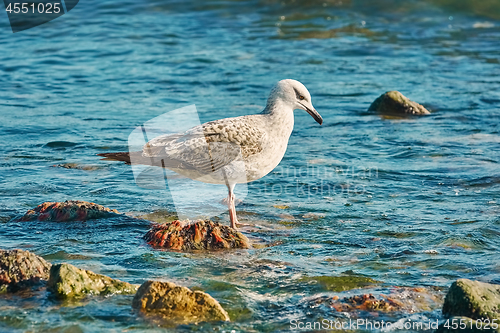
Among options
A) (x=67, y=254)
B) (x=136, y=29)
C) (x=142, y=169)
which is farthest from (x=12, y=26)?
(x=67, y=254)

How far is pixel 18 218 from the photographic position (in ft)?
21.1

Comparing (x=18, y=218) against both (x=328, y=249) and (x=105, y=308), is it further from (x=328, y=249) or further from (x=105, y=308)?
(x=328, y=249)

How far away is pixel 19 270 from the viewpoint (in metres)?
4.88

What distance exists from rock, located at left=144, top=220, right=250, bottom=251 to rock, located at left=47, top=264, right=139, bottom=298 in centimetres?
98

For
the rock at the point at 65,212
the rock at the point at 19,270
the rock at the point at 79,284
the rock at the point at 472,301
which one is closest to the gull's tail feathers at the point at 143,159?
the rock at the point at 65,212

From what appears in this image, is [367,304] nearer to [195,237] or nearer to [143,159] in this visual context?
[195,237]

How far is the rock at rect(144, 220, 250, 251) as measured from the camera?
19.2ft

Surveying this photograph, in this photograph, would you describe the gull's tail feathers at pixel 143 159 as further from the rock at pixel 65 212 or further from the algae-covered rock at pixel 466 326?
the algae-covered rock at pixel 466 326

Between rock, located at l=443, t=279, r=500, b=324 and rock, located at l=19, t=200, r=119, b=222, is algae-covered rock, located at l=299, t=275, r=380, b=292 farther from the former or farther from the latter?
rock, located at l=19, t=200, r=119, b=222

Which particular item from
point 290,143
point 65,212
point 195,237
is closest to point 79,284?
point 195,237

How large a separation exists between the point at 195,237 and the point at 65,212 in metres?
1.39

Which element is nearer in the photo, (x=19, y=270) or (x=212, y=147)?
(x=19, y=270)

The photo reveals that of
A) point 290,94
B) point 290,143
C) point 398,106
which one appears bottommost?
point 290,143

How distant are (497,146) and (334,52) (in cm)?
648
